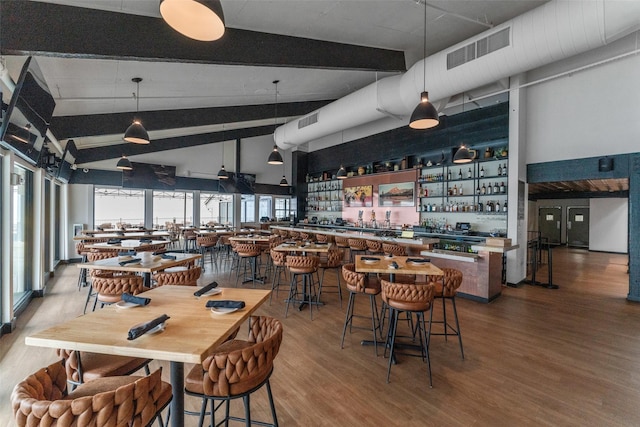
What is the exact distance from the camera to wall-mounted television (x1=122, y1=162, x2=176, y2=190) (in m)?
9.10

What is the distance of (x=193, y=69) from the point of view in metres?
4.78

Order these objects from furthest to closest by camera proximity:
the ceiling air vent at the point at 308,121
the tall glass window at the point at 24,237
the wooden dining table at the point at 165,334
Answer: the ceiling air vent at the point at 308,121
the tall glass window at the point at 24,237
the wooden dining table at the point at 165,334

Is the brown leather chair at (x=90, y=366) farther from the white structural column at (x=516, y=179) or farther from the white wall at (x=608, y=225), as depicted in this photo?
the white wall at (x=608, y=225)

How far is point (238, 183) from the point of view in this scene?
440 inches

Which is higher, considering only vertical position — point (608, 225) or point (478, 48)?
point (478, 48)

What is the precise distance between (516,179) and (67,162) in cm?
1054

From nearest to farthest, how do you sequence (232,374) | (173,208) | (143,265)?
(232,374) < (143,265) < (173,208)

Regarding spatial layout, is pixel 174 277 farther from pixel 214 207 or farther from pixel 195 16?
pixel 214 207

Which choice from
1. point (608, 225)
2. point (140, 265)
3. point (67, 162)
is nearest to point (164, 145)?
point (67, 162)

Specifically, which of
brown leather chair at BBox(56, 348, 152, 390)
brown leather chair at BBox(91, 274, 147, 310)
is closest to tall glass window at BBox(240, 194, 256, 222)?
brown leather chair at BBox(91, 274, 147, 310)

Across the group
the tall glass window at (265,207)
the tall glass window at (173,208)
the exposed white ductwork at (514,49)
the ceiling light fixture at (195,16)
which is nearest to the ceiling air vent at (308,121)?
the exposed white ductwork at (514,49)

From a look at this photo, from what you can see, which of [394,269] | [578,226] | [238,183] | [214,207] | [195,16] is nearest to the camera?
[195,16]

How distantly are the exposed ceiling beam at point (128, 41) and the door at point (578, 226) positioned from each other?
13.5 m

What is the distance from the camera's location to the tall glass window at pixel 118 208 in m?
9.30
